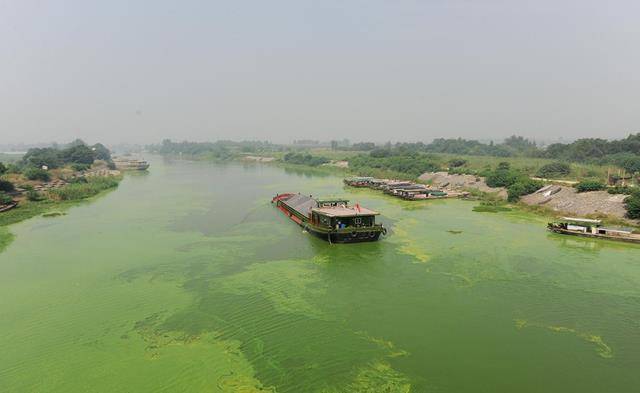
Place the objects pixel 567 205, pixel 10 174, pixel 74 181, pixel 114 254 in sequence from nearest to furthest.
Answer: pixel 114 254 → pixel 567 205 → pixel 10 174 → pixel 74 181

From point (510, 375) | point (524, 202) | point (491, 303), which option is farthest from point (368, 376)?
point (524, 202)

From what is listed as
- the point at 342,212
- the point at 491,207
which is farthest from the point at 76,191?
the point at 491,207

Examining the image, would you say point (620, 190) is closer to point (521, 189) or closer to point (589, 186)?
point (589, 186)

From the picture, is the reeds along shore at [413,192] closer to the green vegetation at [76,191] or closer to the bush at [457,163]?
the bush at [457,163]

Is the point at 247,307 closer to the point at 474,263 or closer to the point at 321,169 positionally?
the point at 474,263

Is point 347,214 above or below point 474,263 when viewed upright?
above

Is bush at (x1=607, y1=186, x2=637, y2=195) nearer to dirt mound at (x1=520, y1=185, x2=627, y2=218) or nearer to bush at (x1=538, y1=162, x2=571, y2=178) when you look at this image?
dirt mound at (x1=520, y1=185, x2=627, y2=218)

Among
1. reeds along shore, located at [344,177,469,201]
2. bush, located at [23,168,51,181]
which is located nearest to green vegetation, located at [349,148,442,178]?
reeds along shore, located at [344,177,469,201]
